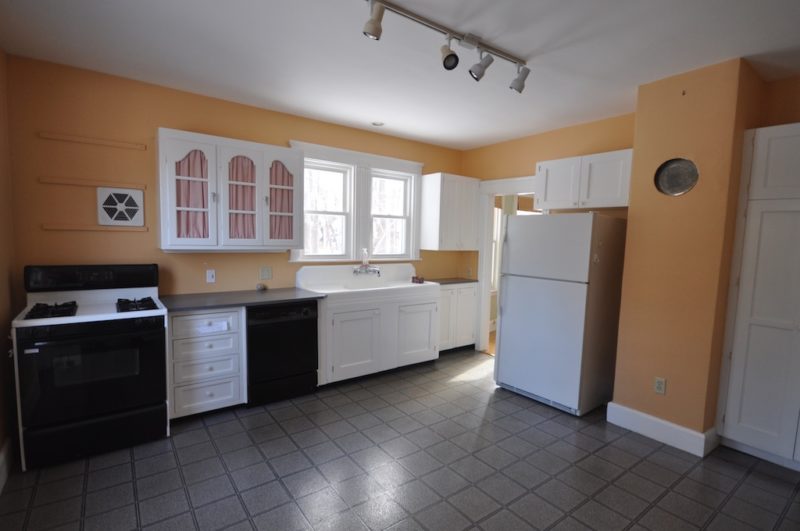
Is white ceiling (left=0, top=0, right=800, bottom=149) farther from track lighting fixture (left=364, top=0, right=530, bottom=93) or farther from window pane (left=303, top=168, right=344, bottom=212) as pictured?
window pane (left=303, top=168, right=344, bottom=212)

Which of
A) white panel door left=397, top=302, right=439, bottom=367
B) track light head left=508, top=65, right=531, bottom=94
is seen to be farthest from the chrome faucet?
track light head left=508, top=65, right=531, bottom=94

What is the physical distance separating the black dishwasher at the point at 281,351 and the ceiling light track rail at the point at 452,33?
226 cm

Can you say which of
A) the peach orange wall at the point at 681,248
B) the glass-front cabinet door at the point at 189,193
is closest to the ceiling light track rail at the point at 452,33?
the peach orange wall at the point at 681,248

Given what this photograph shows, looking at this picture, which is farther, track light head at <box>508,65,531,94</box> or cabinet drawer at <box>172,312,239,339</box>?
cabinet drawer at <box>172,312,239,339</box>

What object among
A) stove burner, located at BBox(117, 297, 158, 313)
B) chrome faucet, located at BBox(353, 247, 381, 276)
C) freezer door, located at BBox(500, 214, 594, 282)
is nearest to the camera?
stove burner, located at BBox(117, 297, 158, 313)

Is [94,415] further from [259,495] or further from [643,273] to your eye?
[643,273]

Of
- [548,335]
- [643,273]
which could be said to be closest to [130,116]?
[548,335]

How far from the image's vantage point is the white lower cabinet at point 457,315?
4.63 meters

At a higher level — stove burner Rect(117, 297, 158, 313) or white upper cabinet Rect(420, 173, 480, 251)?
white upper cabinet Rect(420, 173, 480, 251)

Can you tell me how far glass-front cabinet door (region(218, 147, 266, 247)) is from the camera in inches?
123

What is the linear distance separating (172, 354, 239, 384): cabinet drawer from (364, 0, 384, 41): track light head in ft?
8.17

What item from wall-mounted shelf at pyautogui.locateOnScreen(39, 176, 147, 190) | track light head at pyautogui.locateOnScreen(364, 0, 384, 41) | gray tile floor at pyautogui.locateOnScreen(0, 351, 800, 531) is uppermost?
track light head at pyautogui.locateOnScreen(364, 0, 384, 41)

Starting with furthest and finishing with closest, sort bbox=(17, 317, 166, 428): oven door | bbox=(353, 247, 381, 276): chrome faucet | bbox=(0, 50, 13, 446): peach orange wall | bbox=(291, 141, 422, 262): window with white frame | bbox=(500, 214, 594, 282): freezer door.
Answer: bbox=(353, 247, 381, 276): chrome faucet, bbox=(291, 141, 422, 262): window with white frame, bbox=(500, 214, 594, 282): freezer door, bbox=(0, 50, 13, 446): peach orange wall, bbox=(17, 317, 166, 428): oven door

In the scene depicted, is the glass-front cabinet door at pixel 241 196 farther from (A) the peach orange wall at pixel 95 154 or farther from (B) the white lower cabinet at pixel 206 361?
(B) the white lower cabinet at pixel 206 361
